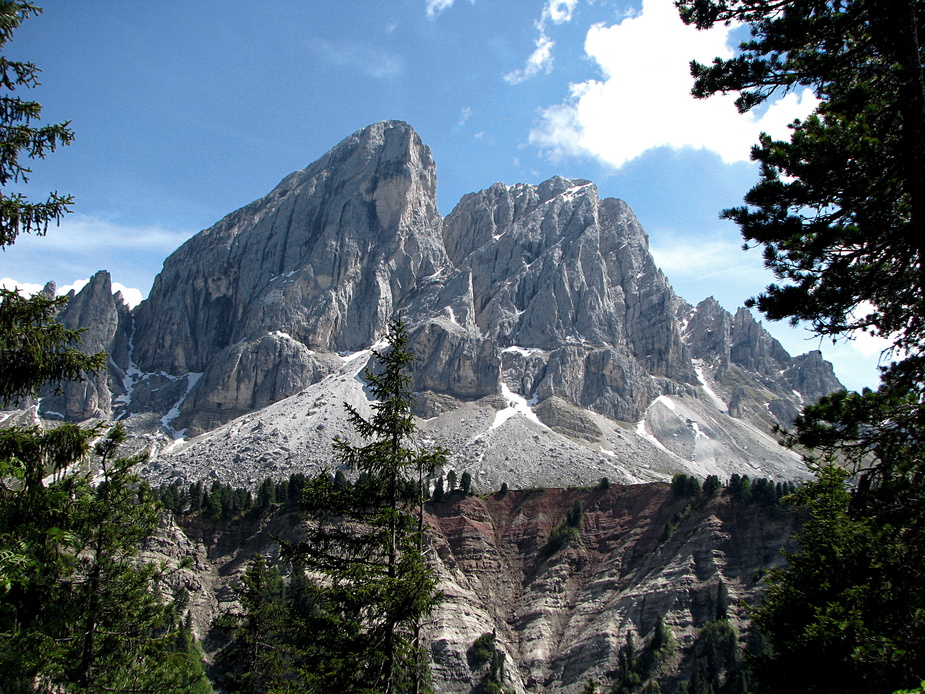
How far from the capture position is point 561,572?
4050 inches

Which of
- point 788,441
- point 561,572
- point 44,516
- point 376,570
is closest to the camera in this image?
point 44,516

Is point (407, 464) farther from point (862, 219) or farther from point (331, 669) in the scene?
point (862, 219)

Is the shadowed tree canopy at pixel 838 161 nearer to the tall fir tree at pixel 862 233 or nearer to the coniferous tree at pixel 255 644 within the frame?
the tall fir tree at pixel 862 233

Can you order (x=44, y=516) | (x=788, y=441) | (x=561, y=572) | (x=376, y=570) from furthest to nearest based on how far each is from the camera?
(x=561, y=572), (x=376, y=570), (x=788, y=441), (x=44, y=516)

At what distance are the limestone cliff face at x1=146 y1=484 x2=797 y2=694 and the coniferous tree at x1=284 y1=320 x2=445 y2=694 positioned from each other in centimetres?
7160

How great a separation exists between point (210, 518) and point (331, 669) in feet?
331

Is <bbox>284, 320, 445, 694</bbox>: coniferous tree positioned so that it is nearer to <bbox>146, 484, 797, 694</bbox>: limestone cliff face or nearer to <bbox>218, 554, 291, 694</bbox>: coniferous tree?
<bbox>218, 554, 291, 694</bbox>: coniferous tree

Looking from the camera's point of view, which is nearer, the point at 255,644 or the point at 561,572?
the point at 255,644

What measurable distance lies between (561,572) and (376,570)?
93785 mm

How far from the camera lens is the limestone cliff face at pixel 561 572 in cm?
8594

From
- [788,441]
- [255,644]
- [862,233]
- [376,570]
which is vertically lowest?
[255,644]

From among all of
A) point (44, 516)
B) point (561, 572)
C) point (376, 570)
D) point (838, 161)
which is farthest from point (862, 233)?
point (561, 572)

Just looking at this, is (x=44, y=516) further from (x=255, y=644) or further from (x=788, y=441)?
(x=255, y=644)

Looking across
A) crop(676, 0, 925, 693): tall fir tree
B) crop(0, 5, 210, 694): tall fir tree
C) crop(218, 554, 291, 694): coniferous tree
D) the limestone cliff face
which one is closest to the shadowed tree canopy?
crop(676, 0, 925, 693): tall fir tree
